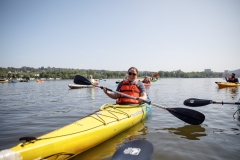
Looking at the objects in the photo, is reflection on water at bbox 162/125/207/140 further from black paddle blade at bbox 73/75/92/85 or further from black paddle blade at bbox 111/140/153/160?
black paddle blade at bbox 73/75/92/85

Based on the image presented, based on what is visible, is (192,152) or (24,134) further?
(24,134)

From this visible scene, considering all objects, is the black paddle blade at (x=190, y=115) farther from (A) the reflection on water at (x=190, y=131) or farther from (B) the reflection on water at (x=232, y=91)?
(B) the reflection on water at (x=232, y=91)

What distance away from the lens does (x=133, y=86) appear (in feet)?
18.9

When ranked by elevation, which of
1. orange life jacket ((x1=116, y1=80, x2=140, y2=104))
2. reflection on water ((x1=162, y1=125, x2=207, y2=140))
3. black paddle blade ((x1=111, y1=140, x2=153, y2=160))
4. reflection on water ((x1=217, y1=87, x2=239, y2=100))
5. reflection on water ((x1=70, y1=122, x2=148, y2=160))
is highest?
orange life jacket ((x1=116, y1=80, x2=140, y2=104))

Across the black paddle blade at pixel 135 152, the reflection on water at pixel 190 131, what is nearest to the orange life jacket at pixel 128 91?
the reflection on water at pixel 190 131

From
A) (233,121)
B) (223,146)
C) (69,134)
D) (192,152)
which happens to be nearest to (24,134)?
(69,134)

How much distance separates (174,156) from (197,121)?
213cm

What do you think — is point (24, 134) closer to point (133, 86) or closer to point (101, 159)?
point (101, 159)

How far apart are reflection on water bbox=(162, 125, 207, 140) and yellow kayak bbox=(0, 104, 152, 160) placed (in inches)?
51.7

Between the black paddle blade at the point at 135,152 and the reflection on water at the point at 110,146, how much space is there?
1.08 meters

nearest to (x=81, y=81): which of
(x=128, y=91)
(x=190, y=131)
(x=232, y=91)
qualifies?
(x=128, y=91)

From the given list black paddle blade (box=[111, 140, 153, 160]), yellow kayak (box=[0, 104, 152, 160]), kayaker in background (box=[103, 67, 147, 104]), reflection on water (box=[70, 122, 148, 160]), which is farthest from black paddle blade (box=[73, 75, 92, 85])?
black paddle blade (box=[111, 140, 153, 160])

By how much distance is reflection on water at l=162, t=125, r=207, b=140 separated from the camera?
454 centimetres

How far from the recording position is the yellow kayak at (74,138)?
2.44m
